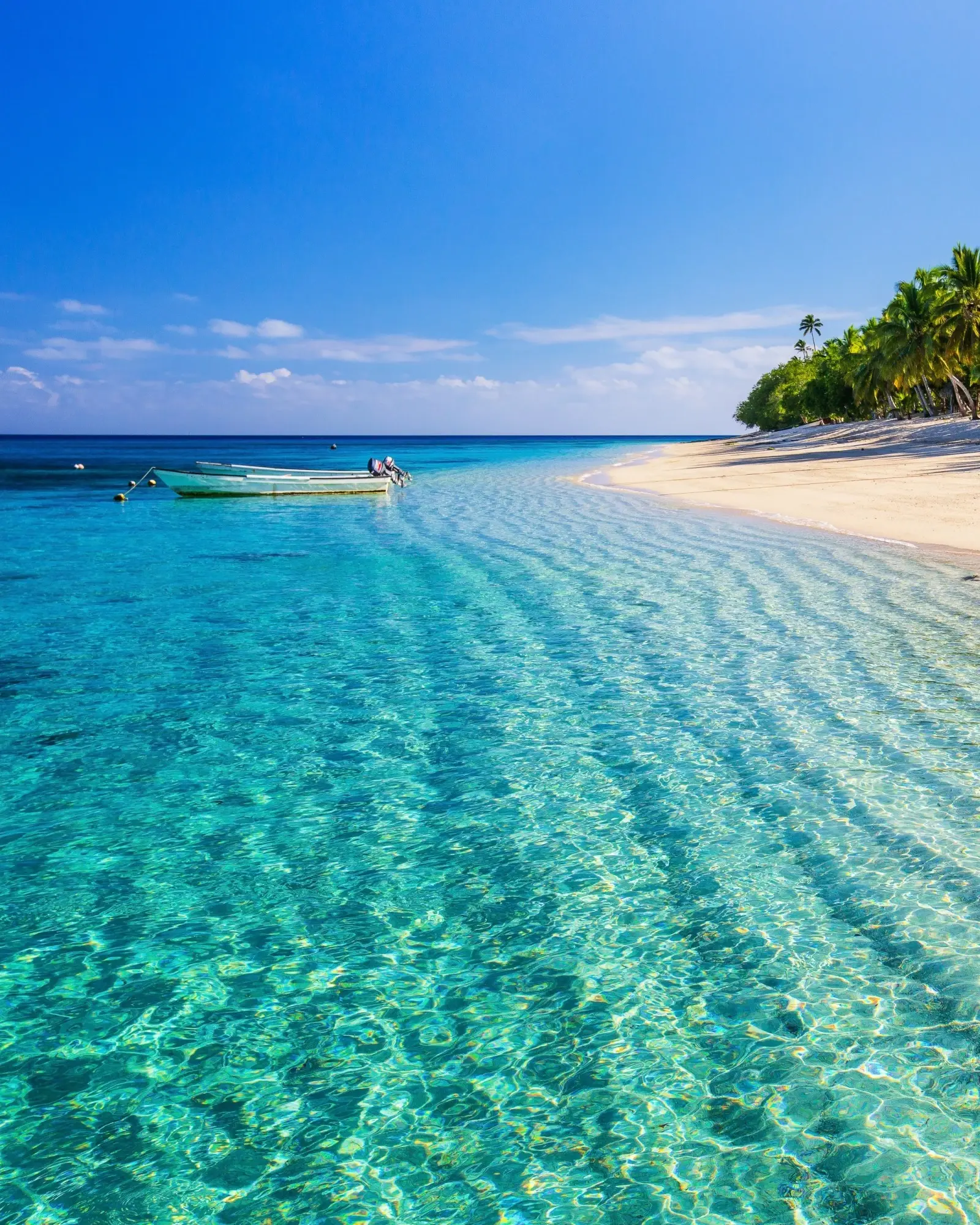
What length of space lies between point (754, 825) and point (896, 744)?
241 cm

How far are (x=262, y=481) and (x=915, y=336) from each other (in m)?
49.5

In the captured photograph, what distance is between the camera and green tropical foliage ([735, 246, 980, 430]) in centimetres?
5569

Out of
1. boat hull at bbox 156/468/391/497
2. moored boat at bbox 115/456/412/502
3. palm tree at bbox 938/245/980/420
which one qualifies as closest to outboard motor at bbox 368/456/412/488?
moored boat at bbox 115/456/412/502

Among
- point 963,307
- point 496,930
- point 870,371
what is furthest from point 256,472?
point 870,371

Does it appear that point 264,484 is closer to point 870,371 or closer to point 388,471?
point 388,471

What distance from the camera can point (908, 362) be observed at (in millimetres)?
62281

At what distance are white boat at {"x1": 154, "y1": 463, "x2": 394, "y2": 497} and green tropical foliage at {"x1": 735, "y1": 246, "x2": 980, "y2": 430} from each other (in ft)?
128

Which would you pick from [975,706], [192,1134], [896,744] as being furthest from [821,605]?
[192,1134]

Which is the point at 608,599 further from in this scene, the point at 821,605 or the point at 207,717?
the point at 207,717

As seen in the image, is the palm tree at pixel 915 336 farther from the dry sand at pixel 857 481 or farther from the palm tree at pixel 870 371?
the dry sand at pixel 857 481

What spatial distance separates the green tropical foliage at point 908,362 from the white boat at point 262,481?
39.0 metres

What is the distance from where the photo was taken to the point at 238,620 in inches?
586

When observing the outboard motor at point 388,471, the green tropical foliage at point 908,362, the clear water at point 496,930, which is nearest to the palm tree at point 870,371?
the green tropical foliage at point 908,362

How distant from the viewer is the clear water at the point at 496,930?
359cm
